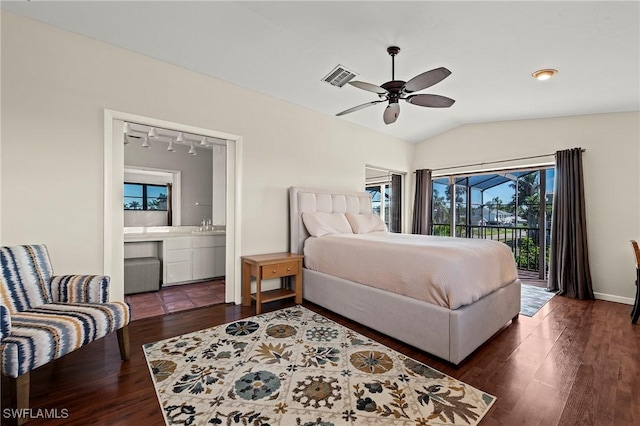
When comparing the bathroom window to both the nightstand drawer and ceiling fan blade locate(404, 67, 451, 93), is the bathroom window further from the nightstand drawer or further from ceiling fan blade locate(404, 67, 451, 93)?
ceiling fan blade locate(404, 67, 451, 93)

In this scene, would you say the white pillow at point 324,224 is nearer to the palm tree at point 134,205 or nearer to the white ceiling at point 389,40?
the white ceiling at point 389,40

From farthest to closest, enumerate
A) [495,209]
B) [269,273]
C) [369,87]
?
1. [495,209]
2. [269,273]
3. [369,87]

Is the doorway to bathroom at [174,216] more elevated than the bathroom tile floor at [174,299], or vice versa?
the doorway to bathroom at [174,216]

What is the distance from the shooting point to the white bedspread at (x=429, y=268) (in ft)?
7.14

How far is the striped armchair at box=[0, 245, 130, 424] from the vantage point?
1.46m

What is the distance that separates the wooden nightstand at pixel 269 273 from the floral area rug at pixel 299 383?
66cm

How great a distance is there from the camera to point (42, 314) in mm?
1812

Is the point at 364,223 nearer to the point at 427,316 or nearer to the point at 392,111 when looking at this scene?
the point at 392,111

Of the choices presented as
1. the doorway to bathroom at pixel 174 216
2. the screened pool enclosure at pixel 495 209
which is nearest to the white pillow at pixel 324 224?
the doorway to bathroom at pixel 174 216

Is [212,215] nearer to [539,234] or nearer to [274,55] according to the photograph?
[274,55]

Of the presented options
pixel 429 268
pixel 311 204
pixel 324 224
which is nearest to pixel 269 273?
pixel 324 224

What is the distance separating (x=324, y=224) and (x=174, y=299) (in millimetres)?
2156

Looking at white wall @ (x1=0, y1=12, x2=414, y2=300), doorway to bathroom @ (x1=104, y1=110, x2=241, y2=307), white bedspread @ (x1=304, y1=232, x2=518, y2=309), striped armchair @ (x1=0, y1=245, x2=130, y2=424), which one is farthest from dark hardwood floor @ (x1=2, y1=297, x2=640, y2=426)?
white wall @ (x1=0, y1=12, x2=414, y2=300)

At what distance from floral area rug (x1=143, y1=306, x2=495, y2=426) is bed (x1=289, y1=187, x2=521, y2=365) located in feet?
0.68
